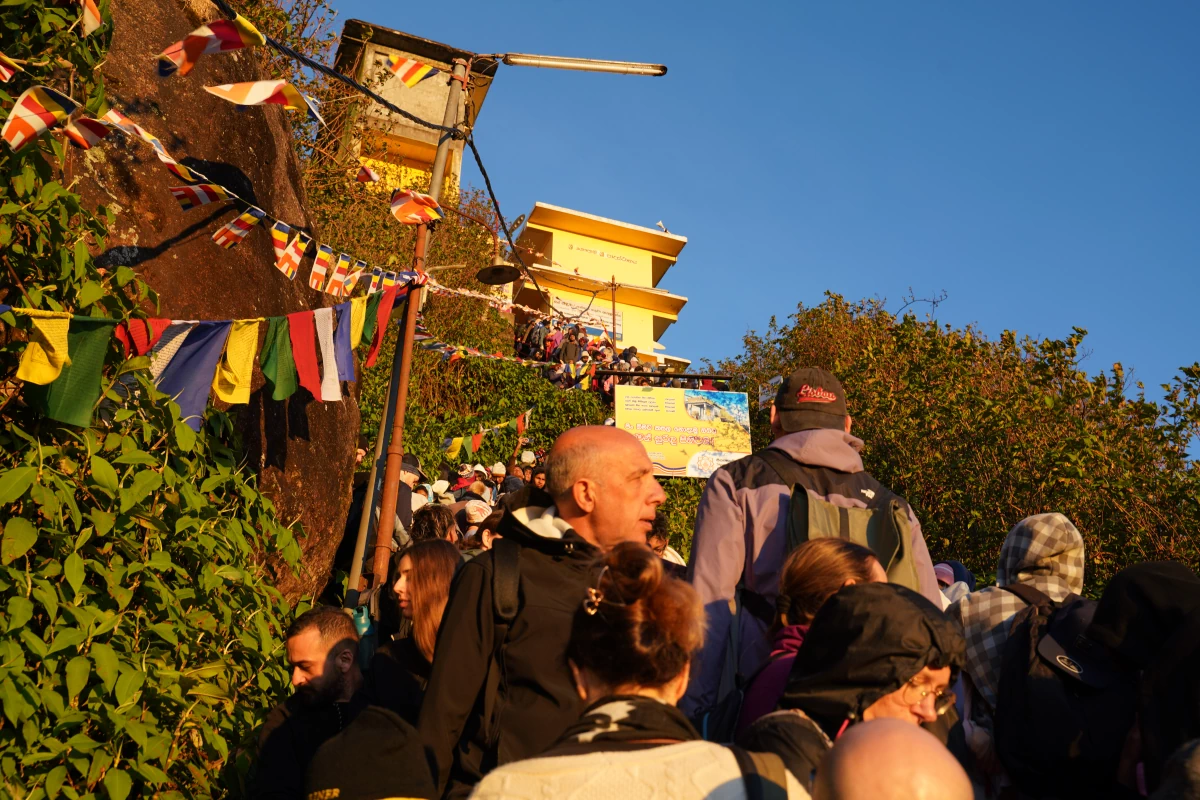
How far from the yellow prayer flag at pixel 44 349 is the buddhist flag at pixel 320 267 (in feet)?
12.7

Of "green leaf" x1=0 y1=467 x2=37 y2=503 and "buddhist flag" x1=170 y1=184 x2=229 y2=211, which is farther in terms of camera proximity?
"buddhist flag" x1=170 y1=184 x2=229 y2=211

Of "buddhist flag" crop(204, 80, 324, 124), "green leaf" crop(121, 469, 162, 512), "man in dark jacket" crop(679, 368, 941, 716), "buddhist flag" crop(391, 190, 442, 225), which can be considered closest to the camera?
"man in dark jacket" crop(679, 368, 941, 716)

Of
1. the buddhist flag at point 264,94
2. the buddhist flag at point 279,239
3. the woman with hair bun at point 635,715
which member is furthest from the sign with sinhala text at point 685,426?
the woman with hair bun at point 635,715

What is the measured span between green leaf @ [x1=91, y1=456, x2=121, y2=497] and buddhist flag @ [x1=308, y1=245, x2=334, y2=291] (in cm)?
414

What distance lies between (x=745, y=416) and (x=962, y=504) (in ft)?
22.9

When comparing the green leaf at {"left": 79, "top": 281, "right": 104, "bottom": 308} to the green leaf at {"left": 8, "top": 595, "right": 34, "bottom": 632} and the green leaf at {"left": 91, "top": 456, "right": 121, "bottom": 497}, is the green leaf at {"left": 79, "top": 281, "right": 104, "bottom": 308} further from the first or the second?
the green leaf at {"left": 8, "top": 595, "right": 34, "bottom": 632}

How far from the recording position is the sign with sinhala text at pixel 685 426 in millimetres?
17562

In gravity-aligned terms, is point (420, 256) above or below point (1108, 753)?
above

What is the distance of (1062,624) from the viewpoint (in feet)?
11.8

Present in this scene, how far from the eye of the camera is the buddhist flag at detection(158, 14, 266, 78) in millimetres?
5629

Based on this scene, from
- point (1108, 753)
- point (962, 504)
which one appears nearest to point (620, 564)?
point (1108, 753)

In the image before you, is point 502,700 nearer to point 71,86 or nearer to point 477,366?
point 71,86

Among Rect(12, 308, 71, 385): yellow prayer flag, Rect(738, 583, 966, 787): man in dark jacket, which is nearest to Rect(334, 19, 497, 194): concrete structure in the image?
Rect(12, 308, 71, 385): yellow prayer flag

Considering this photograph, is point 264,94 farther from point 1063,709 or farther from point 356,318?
point 1063,709
